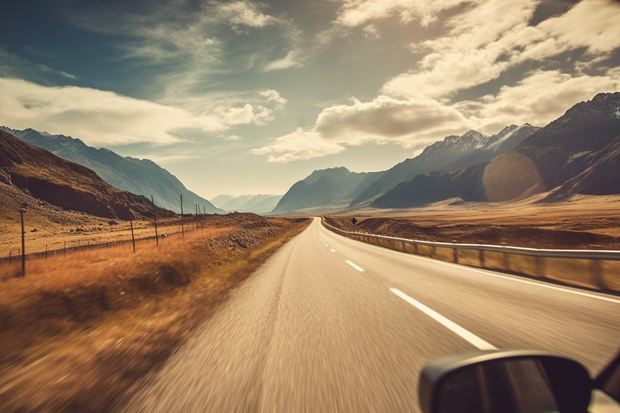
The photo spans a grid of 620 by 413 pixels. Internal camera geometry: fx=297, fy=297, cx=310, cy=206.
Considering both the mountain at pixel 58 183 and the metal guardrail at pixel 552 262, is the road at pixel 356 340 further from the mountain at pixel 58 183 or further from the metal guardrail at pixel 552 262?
the mountain at pixel 58 183

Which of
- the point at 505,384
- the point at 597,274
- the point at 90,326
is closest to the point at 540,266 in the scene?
the point at 597,274

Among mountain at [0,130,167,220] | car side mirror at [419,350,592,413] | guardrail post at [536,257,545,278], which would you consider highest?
mountain at [0,130,167,220]

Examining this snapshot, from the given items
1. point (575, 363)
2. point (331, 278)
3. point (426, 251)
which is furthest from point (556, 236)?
point (575, 363)

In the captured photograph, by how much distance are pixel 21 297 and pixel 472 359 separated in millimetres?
8066

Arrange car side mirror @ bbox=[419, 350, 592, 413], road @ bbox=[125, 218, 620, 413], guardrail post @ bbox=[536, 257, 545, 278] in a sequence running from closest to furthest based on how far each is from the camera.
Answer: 1. car side mirror @ bbox=[419, 350, 592, 413]
2. road @ bbox=[125, 218, 620, 413]
3. guardrail post @ bbox=[536, 257, 545, 278]

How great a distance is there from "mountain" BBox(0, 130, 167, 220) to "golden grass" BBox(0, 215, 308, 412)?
11664 cm

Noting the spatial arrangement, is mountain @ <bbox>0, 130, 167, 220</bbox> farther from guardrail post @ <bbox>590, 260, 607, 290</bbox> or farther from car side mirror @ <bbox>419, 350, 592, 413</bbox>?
car side mirror @ <bbox>419, 350, 592, 413</bbox>

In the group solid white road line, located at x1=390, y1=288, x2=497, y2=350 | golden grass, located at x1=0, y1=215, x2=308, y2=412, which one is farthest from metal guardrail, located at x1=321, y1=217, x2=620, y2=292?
golden grass, located at x1=0, y1=215, x2=308, y2=412

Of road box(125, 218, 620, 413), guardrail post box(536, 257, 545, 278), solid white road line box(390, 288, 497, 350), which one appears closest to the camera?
road box(125, 218, 620, 413)

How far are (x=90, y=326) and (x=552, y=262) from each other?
426 inches

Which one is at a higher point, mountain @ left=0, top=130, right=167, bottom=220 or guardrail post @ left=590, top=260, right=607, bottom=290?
mountain @ left=0, top=130, right=167, bottom=220

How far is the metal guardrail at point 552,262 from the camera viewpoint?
21.3 ft

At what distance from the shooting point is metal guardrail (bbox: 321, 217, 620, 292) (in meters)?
6.49

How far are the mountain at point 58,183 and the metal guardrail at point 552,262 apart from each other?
12083 cm
